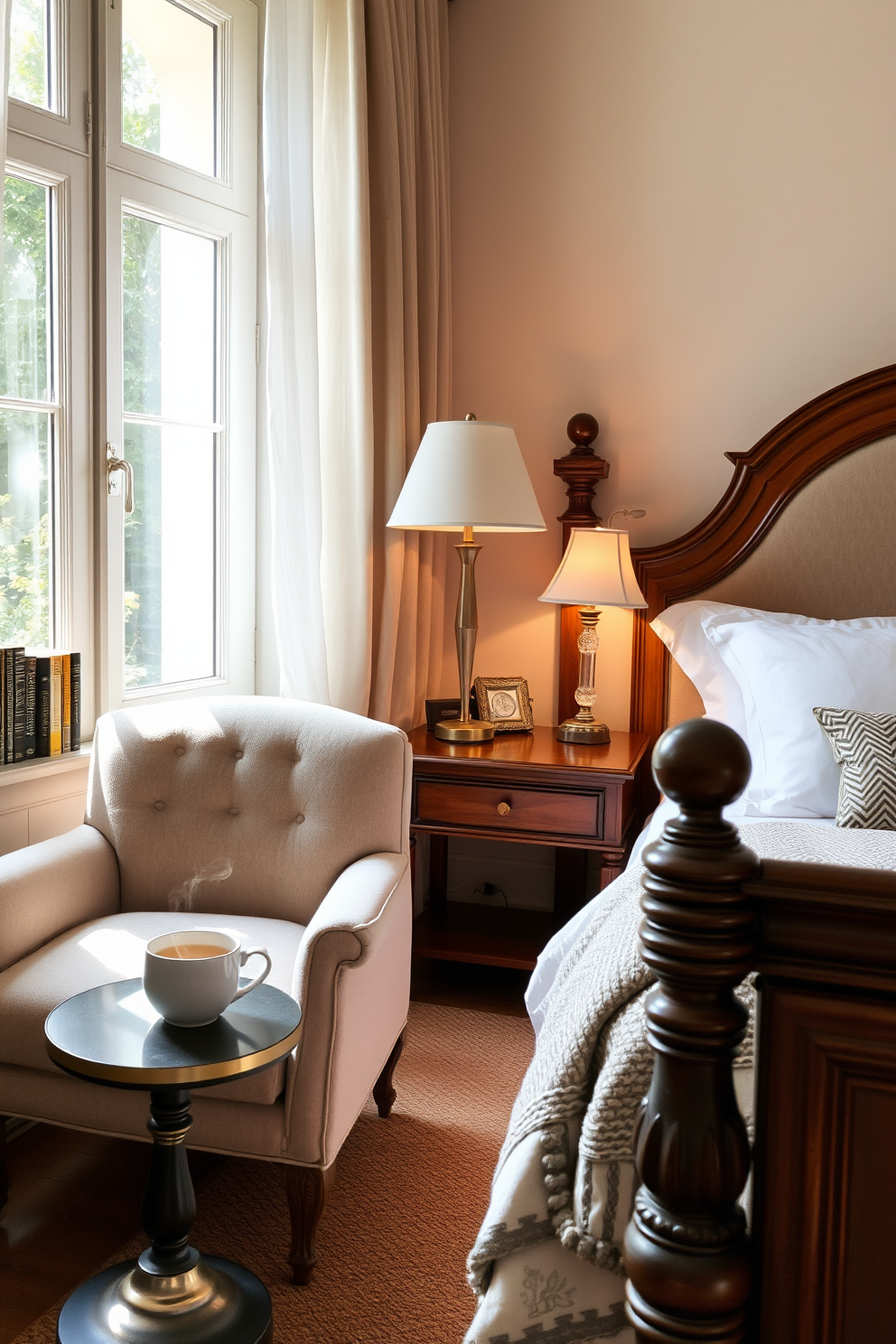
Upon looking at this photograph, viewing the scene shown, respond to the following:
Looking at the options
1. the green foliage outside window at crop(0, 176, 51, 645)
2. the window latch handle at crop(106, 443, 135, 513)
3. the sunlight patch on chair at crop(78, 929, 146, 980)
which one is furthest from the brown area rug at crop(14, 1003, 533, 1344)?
the window latch handle at crop(106, 443, 135, 513)

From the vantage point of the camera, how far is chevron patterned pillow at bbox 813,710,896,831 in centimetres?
201

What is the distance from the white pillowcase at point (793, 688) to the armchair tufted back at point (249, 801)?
783 mm

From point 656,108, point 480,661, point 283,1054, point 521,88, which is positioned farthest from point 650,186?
point 283,1054

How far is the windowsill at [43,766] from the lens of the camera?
2043mm

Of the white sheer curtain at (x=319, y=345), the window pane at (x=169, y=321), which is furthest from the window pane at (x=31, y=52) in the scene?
the white sheer curtain at (x=319, y=345)

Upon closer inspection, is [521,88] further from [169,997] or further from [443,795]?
[169,997]

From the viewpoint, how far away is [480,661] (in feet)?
10.8

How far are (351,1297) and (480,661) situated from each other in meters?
1.93

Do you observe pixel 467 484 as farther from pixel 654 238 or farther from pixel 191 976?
pixel 191 976

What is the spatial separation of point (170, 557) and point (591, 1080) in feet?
5.95

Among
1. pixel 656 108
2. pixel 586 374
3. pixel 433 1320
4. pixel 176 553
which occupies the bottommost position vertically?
pixel 433 1320

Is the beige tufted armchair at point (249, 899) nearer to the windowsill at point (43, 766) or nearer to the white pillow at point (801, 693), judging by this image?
the windowsill at point (43, 766)

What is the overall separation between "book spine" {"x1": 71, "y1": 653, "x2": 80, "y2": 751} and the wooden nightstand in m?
0.83

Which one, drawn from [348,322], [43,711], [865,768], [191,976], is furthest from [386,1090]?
[348,322]
